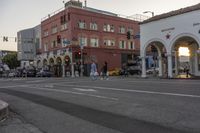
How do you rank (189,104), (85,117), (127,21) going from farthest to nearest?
(127,21) < (189,104) < (85,117)

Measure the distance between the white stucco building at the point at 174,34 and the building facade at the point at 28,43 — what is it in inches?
1764

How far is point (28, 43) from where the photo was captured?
81.6 meters

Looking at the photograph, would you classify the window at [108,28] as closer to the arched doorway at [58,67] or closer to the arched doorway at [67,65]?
the arched doorway at [67,65]

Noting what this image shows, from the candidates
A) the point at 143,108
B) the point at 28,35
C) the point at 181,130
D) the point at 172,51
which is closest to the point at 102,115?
the point at 143,108

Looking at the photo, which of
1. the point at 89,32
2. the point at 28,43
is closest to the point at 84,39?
the point at 89,32

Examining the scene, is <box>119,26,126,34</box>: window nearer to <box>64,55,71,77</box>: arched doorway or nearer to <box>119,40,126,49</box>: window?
<box>119,40,126,49</box>: window

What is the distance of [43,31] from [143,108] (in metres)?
64.1

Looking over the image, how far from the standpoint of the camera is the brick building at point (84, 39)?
58.3 meters

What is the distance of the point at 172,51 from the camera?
34531mm

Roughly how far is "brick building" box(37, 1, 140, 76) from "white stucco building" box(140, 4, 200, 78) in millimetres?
20454

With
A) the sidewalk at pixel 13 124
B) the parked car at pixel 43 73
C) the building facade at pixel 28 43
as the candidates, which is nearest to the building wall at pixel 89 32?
the parked car at pixel 43 73

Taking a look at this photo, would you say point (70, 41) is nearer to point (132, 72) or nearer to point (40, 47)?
point (132, 72)

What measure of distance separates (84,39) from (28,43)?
1057 inches

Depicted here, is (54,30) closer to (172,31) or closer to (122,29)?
(122,29)
